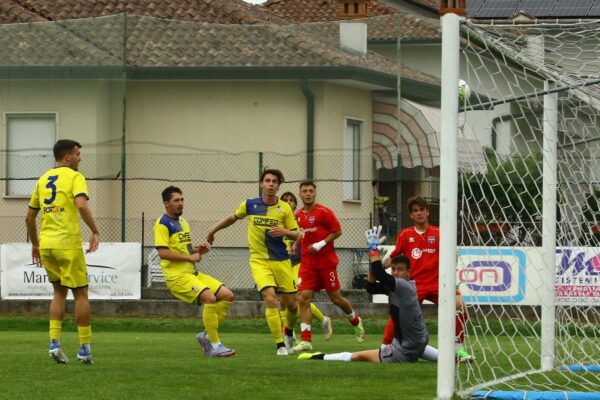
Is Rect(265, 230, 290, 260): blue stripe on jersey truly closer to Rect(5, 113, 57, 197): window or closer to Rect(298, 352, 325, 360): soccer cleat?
Rect(298, 352, 325, 360): soccer cleat

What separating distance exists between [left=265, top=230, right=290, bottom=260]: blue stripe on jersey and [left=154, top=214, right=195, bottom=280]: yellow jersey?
95 cm

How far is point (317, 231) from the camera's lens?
653 inches

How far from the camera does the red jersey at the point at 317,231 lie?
16406 mm

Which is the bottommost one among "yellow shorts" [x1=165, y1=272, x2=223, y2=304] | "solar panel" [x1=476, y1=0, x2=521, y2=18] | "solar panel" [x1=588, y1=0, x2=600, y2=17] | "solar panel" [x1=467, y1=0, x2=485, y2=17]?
"yellow shorts" [x1=165, y1=272, x2=223, y2=304]

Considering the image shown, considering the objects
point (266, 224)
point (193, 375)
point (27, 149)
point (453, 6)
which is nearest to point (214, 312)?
point (266, 224)

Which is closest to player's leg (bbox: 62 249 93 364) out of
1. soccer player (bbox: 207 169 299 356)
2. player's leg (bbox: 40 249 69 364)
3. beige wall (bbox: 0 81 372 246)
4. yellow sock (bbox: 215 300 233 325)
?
player's leg (bbox: 40 249 69 364)

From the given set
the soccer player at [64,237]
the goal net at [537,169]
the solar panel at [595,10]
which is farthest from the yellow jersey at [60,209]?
the solar panel at [595,10]

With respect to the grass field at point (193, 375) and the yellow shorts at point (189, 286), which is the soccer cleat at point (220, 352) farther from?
the yellow shorts at point (189, 286)

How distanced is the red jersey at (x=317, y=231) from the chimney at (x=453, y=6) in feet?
119

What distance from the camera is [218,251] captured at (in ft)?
87.2

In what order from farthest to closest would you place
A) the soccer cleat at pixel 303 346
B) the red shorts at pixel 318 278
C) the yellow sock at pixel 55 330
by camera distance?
the red shorts at pixel 318 278 → the soccer cleat at pixel 303 346 → the yellow sock at pixel 55 330

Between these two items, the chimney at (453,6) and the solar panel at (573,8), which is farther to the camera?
the chimney at (453,6)

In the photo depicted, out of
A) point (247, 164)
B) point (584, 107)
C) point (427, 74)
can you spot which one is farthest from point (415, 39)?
point (584, 107)

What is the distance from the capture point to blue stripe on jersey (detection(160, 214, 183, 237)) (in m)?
14.1
